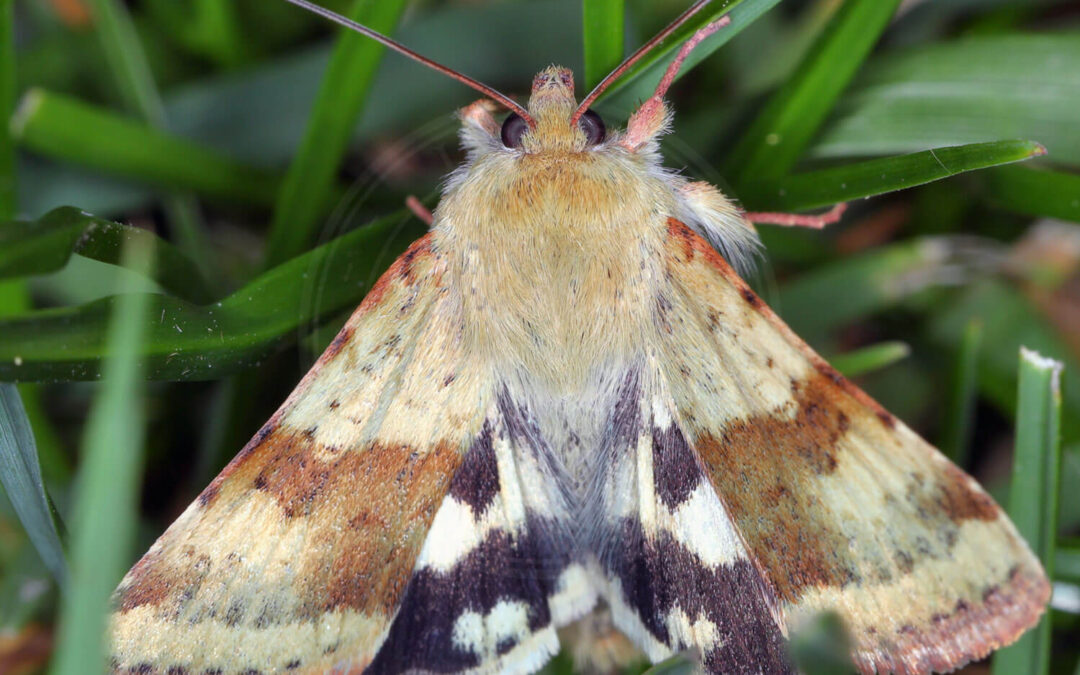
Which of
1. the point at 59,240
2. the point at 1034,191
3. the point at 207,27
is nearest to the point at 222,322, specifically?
the point at 59,240

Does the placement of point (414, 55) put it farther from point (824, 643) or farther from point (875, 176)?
point (824, 643)

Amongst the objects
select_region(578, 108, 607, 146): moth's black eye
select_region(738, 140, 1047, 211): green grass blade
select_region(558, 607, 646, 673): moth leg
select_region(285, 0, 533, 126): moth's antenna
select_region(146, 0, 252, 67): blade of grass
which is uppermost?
select_region(146, 0, 252, 67): blade of grass

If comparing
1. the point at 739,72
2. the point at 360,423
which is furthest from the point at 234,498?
the point at 739,72

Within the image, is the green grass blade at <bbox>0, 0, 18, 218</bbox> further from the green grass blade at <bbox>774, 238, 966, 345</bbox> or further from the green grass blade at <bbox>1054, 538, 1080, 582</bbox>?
the green grass blade at <bbox>1054, 538, 1080, 582</bbox>

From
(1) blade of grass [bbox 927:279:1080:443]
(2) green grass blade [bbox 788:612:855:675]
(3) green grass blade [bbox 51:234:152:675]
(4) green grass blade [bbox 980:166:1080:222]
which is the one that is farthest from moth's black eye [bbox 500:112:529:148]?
(1) blade of grass [bbox 927:279:1080:443]

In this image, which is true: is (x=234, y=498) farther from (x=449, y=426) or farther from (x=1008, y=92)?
(x=1008, y=92)

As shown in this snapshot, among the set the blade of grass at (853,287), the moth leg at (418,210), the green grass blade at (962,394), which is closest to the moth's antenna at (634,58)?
the moth leg at (418,210)
